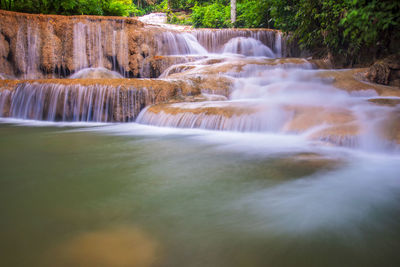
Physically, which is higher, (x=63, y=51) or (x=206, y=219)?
A: (x=63, y=51)

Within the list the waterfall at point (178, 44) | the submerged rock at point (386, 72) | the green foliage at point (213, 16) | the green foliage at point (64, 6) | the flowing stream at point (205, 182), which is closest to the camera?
the flowing stream at point (205, 182)

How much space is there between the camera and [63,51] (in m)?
11.1

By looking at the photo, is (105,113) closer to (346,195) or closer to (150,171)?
(150,171)

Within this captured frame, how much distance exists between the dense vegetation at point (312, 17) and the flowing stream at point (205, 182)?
57.9 inches

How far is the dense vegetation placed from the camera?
2900 millimetres

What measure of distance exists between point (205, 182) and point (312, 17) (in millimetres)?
7554

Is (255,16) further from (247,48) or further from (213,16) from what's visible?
(213,16)

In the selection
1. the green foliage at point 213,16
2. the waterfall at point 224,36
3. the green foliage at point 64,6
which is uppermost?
the green foliage at point 213,16

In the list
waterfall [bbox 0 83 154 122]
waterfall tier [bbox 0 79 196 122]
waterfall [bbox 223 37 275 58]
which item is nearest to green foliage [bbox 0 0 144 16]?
waterfall tier [bbox 0 79 196 122]

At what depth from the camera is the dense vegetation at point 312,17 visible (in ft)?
9.52

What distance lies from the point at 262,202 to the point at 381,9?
2.48 metres

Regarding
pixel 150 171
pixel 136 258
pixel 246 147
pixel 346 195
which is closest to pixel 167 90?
pixel 246 147

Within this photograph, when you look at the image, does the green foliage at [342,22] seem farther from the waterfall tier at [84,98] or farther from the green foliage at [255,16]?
the waterfall tier at [84,98]

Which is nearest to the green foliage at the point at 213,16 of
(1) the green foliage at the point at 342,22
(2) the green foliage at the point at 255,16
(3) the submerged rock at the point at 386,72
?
(2) the green foliage at the point at 255,16
